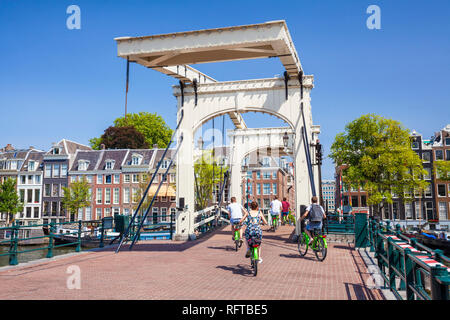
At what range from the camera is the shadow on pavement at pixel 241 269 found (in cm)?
796

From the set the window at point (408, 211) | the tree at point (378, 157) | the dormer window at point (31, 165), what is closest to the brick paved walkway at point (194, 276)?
the tree at point (378, 157)

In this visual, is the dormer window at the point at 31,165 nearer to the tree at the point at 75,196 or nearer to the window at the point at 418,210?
the tree at the point at 75,196

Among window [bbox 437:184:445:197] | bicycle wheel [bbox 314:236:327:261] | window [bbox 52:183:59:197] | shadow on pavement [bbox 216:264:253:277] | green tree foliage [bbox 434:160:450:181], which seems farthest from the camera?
window [bbox 52:183:59:197]

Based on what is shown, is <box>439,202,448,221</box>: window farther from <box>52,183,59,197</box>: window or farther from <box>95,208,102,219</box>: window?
<box>52,183,59,197</box>: window

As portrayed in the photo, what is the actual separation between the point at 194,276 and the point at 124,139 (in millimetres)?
43993

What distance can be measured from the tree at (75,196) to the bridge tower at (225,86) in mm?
34809

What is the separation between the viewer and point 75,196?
4491 centimetres

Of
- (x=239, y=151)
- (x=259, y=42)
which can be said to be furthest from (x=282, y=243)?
(x=239, y=151)

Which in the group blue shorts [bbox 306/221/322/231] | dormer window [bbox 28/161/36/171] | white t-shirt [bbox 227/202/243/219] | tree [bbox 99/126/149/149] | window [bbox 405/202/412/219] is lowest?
window [bbox 405/202/412/219]

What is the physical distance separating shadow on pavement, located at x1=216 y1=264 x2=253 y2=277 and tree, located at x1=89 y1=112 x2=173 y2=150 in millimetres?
45859

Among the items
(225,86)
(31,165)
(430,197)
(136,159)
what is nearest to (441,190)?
(430,197)

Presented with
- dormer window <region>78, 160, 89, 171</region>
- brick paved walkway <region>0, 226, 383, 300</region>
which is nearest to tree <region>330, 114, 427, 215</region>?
brick paved walkway <region>0, 226, 383, 300</region>

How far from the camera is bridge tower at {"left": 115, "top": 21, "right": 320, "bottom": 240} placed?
10.3 metres
